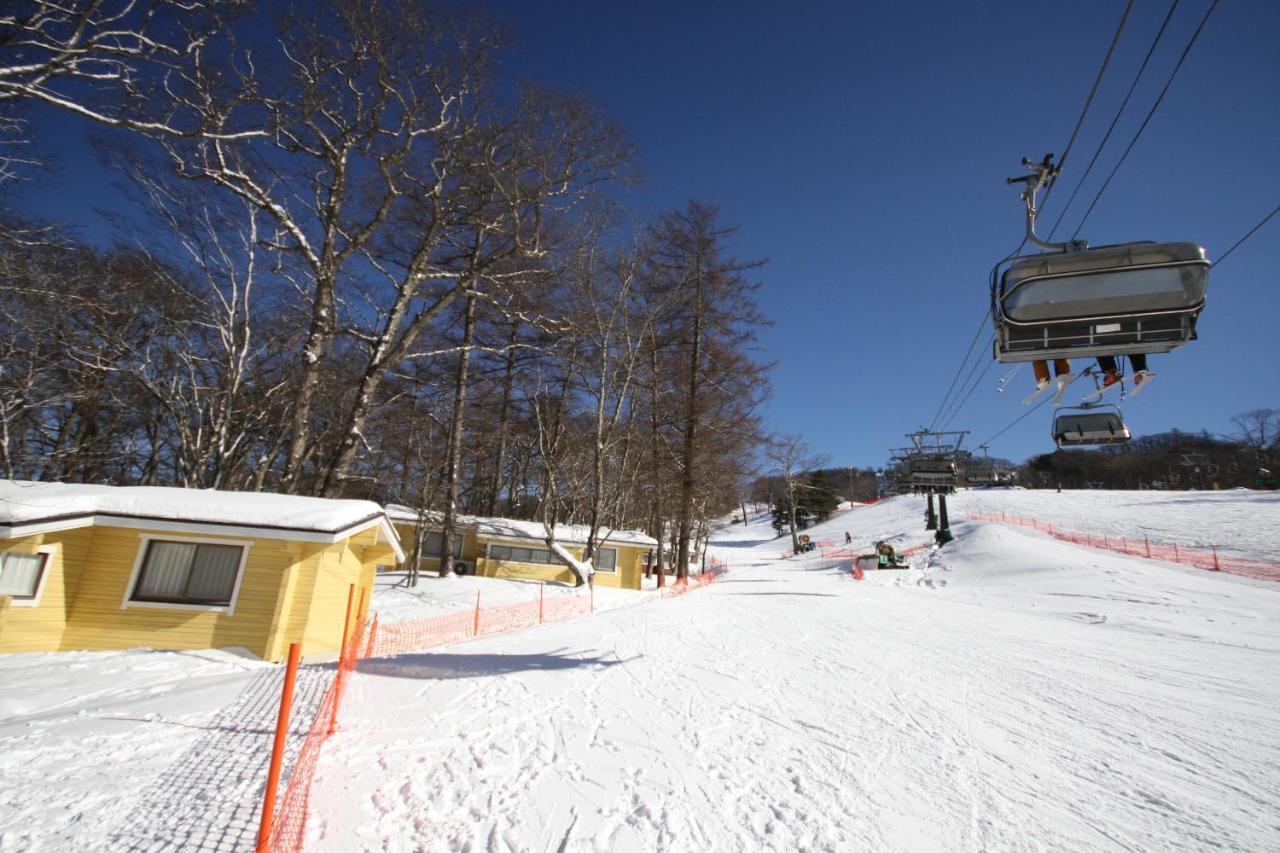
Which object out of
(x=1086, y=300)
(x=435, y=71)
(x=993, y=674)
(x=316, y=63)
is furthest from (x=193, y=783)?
(x=435, y=71)

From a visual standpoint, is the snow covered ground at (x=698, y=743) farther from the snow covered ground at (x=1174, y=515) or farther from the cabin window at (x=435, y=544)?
the snow covered ground at (x=1174, y=515)

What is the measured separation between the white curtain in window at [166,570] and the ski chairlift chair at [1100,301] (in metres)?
12.1

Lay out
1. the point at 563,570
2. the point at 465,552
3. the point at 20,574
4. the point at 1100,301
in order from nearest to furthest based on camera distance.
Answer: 1. the point at 1100,301
2. the point at 20,574
3. the point at 465,552
4. the point at 563,570

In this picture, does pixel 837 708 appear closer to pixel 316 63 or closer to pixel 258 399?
pixel 316 63

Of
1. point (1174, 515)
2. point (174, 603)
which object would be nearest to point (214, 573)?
point (174, 603)

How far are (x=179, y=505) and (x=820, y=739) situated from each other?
10.1m

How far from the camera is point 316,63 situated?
8.62m

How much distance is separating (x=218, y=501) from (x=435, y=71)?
896cm

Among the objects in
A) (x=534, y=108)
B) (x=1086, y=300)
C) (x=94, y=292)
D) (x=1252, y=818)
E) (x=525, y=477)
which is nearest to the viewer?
(x=1252, y=818)

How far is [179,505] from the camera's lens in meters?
8.01

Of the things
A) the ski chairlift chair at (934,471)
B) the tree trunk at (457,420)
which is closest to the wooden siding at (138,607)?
the tree trunk at (457,420)

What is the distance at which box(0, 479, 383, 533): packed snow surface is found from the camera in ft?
24.0

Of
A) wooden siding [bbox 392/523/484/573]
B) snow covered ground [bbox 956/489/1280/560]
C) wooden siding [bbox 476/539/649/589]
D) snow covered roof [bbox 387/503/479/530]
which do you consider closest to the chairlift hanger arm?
snow covered roof [bbox 387/503/479/530]

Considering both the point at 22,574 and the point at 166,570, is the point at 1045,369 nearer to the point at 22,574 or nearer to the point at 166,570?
the point at 166,570
